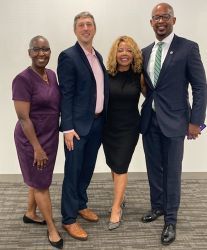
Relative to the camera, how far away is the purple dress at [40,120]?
211cm

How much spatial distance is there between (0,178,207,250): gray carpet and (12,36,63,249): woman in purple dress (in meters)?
0.25

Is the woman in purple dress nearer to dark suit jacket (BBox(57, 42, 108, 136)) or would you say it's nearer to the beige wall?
dark suit jacket (BBox(57, 42, 108, 136))

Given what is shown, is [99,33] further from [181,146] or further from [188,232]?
[188,232]

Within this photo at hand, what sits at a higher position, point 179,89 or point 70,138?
point 179,89

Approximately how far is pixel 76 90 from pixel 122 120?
44 cm

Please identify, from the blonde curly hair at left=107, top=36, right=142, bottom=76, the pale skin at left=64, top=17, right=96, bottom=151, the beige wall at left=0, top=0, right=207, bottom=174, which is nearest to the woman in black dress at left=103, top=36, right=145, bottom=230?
the blonde curly hair at left=107, top=36, right=142, bottom=76

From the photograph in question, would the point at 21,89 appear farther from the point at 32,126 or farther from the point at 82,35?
the point at 82,35

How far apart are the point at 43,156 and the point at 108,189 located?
4.47ft

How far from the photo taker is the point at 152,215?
9.00 feet

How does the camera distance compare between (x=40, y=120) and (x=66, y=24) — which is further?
(x=66, y=24)

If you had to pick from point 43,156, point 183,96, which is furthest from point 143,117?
point 43,156

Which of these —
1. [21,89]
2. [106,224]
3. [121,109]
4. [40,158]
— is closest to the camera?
[21,89]

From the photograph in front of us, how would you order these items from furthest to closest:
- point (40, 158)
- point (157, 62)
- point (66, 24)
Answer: point (66, 24) < point (157, 62) < point (40, 158)

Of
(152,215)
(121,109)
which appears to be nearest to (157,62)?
(121,109)
